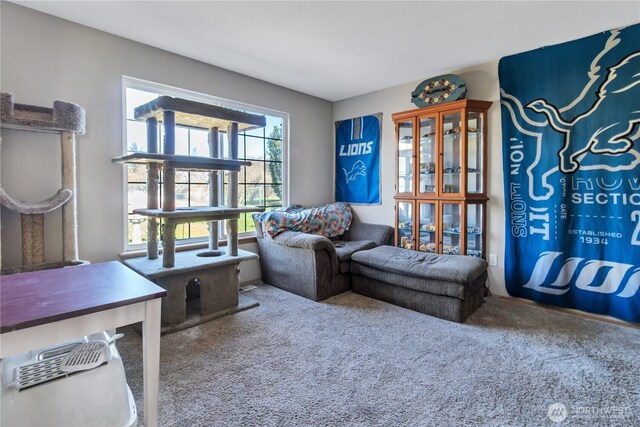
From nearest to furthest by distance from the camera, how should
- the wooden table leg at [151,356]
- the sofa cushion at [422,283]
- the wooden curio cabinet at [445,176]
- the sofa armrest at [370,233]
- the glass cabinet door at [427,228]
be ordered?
the wooden table leg at [151,356] → the sofa cushion at [422,283] → the wooden curio cabinet at [445,176] → the glass cabinet door at [427,228] → the sofa armrest at [370,233]

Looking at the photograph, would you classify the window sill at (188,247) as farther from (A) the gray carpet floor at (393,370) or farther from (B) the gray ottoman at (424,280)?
(B) the gray ottoman at (424,280)

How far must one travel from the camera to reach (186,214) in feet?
7.84

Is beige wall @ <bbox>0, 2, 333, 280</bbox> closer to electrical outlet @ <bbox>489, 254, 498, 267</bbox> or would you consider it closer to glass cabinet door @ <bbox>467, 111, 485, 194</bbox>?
glass cabinet door @ <bbox>467, 111, 485, 194</bbox>

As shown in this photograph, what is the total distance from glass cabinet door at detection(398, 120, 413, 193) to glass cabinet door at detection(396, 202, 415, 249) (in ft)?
0.61

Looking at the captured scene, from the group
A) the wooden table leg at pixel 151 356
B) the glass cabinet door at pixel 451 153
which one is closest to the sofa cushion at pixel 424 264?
the glass cabinet door at pixel 451 153

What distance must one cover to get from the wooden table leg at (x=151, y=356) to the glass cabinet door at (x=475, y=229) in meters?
2.90

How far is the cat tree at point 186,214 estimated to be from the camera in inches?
92.1

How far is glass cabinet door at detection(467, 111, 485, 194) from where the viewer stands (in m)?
3.13

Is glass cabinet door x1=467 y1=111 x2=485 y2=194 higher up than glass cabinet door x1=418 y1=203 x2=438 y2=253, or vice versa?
glass cabinet door x1=467 y1=111 x2=485 y2=194

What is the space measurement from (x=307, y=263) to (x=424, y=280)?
1083 mm

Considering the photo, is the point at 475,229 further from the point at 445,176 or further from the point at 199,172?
the point at 199,172

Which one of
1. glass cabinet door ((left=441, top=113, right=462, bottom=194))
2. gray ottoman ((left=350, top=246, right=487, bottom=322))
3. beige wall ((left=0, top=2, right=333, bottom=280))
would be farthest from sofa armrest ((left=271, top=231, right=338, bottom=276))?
beige wall ((left=0, top=2, right=333, bottom=280))

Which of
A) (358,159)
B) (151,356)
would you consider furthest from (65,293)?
(358,159)

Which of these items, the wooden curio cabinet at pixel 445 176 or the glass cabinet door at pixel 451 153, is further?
the glass cabinet door at pixel 451 153
